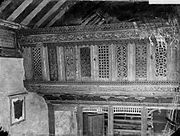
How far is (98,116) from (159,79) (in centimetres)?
199

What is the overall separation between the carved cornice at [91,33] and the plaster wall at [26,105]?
71 cm

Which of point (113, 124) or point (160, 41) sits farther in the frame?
point (113, 124)

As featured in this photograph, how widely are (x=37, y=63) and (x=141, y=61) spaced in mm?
2520

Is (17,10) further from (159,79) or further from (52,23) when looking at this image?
(159,79)

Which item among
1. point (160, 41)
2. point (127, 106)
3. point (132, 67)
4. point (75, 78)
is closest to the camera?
point (160, 41)

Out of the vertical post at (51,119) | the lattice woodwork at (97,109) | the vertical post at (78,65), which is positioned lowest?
the vertical post at (51,119)

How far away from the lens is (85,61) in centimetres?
538

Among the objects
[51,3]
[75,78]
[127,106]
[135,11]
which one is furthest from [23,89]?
[135,11]

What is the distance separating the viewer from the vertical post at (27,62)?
5688mm

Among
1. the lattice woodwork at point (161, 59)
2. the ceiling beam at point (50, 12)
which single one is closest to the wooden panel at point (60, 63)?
the ceiling beam at point (50, 12)

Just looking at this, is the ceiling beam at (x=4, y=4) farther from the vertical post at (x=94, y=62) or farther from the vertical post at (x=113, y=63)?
the vertical post at (x=113, y=63)

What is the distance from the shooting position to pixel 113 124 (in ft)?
20.0

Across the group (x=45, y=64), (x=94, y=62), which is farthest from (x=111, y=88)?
(x=45, y=64)

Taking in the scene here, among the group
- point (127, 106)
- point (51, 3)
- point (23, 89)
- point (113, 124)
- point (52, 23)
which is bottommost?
point (113, 124)
